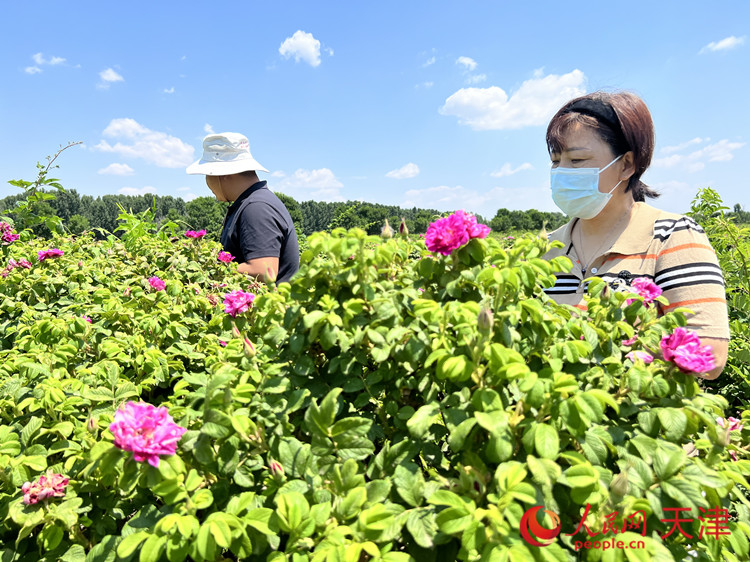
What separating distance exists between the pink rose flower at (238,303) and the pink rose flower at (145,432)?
84cm

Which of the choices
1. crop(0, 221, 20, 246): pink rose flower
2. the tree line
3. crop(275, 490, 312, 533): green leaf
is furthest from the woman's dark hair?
the tree line

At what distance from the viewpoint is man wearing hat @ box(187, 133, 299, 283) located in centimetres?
375

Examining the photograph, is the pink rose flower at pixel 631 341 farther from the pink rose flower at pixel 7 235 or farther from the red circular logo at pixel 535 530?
the pink rose flower at pixel 7 235

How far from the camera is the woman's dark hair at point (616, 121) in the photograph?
255 centimetres

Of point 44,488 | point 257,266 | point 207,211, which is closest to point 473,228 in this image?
point 44,488

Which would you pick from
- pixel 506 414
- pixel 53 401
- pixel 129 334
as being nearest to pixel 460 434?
pixel 506 414

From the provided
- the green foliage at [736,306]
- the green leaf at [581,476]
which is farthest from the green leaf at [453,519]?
the green foliage at [736,306]

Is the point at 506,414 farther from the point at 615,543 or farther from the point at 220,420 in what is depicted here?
the point at 220,420

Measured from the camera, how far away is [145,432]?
104 cm

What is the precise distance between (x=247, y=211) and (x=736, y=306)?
13.9 feet

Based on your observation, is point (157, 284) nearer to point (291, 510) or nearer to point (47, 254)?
point (47, 254)

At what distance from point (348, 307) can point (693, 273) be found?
1912mm

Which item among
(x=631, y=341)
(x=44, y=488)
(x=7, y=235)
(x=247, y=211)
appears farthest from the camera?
(x=7, y=235)

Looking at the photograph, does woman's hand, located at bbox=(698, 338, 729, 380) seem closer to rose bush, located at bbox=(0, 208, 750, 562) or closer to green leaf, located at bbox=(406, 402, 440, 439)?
rose bush, located at bbox=(0, 208, 750, 562)
